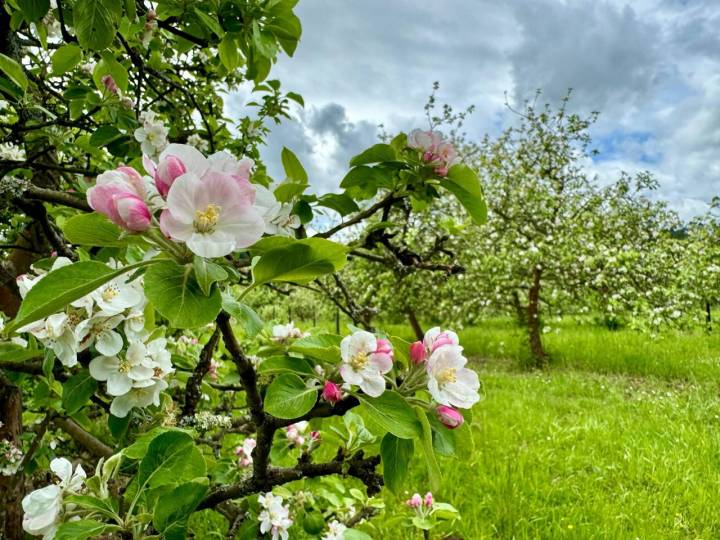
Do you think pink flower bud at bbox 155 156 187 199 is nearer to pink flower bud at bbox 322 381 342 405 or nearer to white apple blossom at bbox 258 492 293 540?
pink flower bud at bbox 322 381 342 405

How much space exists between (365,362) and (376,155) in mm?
481

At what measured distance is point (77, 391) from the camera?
0.98 meters

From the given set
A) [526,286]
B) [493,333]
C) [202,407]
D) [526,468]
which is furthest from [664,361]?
[202,407]

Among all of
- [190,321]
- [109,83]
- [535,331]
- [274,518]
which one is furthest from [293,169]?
[535,331]

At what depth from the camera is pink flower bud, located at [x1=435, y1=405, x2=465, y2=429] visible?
2.57 ft

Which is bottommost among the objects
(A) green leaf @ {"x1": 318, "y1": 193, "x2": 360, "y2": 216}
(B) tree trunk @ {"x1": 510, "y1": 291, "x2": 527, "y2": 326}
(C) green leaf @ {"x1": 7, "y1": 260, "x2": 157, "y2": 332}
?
(C) green leaf @ {"x1": 7, "y1": 260, "x2": 157, "y2": 332}

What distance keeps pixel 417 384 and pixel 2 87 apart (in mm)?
1129

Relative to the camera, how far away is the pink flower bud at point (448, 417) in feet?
2.57

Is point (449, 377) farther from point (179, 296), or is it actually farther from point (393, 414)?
point (179, 296)

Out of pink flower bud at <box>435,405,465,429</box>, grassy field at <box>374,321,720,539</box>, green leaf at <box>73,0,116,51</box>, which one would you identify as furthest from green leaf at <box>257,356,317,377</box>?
grassy field at <box>374,321,720,539</box>

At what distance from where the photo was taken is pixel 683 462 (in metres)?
3.63

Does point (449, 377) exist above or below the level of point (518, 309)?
below

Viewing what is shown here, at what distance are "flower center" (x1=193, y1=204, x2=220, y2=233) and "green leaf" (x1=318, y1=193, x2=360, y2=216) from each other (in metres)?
0.57

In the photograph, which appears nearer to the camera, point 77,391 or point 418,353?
point 418,353
